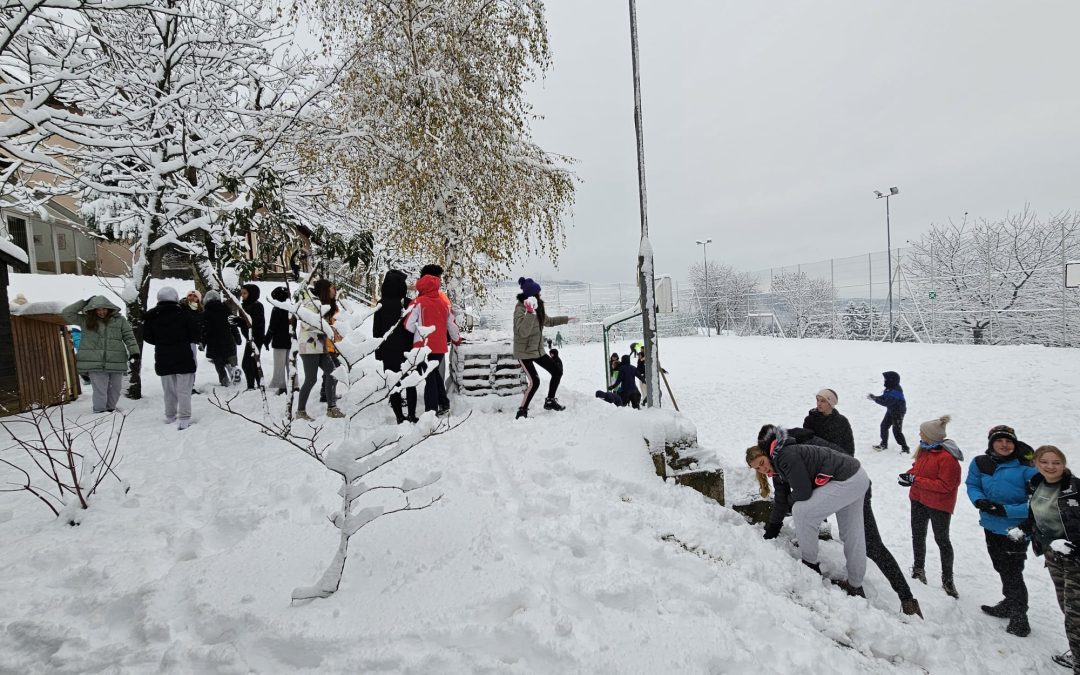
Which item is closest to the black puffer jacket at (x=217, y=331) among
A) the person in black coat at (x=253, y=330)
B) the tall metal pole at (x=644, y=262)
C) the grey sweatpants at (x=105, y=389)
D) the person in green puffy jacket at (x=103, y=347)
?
the person in black coat at (x=253, y=330)

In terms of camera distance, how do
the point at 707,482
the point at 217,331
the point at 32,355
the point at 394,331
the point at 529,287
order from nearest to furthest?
the point at 707,482, the point at 394,331, the point at 529,287, the point at 32,355, the point at 217,331

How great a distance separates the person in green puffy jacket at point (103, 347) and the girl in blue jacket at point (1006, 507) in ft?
30.1

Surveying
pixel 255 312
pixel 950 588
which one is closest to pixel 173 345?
pixel 255 312

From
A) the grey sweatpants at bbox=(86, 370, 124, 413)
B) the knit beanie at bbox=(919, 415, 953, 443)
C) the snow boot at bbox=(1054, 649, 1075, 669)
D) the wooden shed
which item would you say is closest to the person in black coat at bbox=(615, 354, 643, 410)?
the knit beanie at bbox=(919, 415, 953, 443)

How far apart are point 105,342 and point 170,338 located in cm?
→ 114

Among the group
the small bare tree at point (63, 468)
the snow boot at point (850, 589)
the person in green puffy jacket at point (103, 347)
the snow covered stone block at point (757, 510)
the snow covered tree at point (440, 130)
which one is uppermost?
the snow covered tree at point (440, 130)

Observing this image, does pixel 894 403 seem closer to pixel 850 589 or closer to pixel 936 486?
pixel 936 486

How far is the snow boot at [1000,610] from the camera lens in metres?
4.07

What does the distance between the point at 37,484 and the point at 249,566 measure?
270 centimetres

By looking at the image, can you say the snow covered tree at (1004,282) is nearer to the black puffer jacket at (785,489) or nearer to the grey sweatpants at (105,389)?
the black puffer jacket at (785,489)

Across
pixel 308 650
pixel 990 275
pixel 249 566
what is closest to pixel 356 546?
pixel 249 566

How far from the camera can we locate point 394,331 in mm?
5906

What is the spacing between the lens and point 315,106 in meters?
8.29

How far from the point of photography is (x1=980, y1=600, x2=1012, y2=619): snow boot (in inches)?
160
